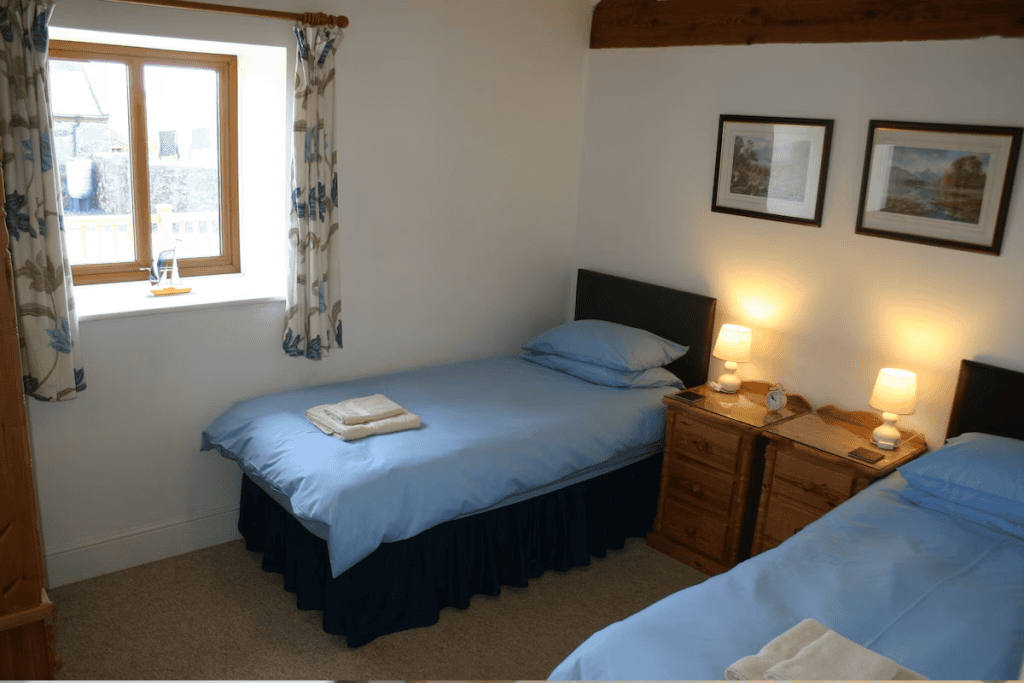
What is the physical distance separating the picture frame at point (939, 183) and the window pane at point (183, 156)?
2750 millimetres

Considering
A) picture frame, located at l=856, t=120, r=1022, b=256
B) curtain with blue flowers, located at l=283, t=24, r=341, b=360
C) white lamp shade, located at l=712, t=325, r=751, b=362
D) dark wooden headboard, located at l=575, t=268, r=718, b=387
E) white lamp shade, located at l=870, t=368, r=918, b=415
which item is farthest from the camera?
dark wooden headboard, located at l=575, t=268, r=718, b=387

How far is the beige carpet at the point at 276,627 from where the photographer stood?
287cm

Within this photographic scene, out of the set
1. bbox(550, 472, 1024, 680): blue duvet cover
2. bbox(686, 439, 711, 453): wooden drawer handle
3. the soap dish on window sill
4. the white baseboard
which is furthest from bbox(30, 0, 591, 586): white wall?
bbox(550, 472, 1024, 680): blue duvet cover

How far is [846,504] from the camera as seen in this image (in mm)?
2906

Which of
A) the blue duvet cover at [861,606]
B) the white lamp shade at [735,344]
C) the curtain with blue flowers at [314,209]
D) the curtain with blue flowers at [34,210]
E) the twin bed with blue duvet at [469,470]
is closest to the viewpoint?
the blue duvet cover at [861,606]

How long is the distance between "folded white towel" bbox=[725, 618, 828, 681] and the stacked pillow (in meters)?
1.88

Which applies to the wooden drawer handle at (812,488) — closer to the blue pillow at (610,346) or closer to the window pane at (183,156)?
the blue pillow at (610,346)

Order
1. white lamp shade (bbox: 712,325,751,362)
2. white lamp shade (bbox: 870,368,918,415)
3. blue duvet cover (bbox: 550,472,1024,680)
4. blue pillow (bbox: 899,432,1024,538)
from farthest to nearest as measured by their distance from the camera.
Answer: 1. white lamp shade (bbox: 712,325,751,362)
2. white lamp shade (bbox: 870,368,918,415)
3. blue pillow (bbox: 899,432,1024,538)
4. blue duvet cover (bbox: 550,472,1024,680)

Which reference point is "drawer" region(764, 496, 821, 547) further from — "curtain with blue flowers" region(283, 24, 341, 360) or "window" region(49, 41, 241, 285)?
"window" region(49, 41, 241, 285)

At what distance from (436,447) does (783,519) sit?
1386 millimetres

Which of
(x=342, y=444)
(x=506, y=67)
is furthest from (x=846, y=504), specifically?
(x=506, y=67)

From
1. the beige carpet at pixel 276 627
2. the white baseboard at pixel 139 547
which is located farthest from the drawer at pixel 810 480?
the white baseboard at pixel 139 547

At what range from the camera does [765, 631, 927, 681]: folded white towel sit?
→ 5.90ft

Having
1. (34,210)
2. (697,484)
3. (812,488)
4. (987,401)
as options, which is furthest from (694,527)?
(34,210)
